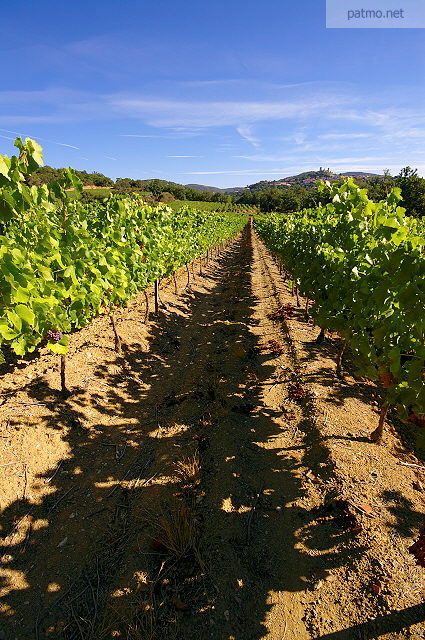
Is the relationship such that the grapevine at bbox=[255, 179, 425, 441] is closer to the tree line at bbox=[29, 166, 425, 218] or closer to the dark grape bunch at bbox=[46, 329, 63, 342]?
the dark grape bunch at bbox=[46, 329, 63, 342]

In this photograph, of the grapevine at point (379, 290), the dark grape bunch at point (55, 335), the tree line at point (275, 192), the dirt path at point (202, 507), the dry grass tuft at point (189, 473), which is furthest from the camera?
the tree line at point (275, 192)

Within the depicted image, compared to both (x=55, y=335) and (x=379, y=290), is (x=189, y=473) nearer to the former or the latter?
(x=55, y=335)

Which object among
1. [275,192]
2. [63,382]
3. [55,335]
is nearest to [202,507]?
[55,335]

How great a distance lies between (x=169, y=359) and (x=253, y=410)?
3380mm

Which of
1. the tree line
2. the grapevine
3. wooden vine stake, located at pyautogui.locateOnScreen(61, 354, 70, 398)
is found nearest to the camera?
the grapevine

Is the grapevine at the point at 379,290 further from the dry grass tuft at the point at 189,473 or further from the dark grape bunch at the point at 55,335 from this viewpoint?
the dark grape bunch at the point at 55,335

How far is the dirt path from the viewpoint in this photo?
329 centimetres

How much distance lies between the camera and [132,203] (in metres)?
10.4

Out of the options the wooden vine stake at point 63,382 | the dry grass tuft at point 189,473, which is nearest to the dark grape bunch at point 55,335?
the wooden vine stake at point 63,382

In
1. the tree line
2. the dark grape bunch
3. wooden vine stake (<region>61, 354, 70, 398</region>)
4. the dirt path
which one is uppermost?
the tree line

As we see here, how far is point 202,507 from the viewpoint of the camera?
4445 mm

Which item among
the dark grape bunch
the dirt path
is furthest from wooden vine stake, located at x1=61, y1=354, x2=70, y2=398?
the dark grape bunch

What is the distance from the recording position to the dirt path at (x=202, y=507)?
3291 mm

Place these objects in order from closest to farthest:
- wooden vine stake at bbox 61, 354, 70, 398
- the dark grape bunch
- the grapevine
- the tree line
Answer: the grapevine, the dark grape bunch, wooden vine stake at bbox 61, 354, 70, 398, the tree line
